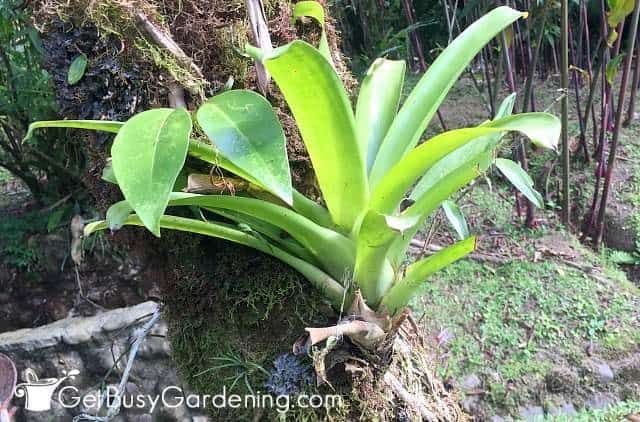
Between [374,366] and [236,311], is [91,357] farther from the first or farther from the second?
[374,366]

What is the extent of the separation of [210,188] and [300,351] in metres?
0.24

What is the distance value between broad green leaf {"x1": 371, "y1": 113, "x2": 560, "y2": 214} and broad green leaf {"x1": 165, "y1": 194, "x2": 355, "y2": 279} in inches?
3.0

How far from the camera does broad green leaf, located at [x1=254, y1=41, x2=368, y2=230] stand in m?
0.52

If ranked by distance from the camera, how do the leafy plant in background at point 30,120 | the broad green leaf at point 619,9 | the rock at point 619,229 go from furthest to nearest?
1. the leafy plant in background at point 30,120
2. the rock at point 619,229
3. the broad green leaf at point 619,9

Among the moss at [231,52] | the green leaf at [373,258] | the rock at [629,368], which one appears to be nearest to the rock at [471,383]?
the rock at [629,368]

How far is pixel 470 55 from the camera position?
0.73 meters

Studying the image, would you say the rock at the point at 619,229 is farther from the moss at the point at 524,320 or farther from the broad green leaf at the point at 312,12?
the broad green leaf at the point at 312,12

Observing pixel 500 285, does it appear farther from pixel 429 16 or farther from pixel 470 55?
pixel 429 16

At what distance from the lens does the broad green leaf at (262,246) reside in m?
0.66

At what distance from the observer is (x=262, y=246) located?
27.9 inches

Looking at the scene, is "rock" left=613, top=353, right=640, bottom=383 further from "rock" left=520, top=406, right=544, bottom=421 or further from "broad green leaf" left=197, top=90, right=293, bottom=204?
"broad green leaf" left=197, top=90, right=293, bottom=204

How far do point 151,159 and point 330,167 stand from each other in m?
0.25

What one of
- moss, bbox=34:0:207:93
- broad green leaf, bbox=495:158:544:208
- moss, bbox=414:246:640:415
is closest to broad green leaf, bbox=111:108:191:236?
moss, bbox=34:0:207:93

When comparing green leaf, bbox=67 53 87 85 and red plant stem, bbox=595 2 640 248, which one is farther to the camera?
red plant stem, bbox=595 2 640 248
